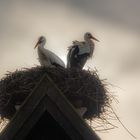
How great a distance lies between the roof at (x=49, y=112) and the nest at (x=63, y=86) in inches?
108

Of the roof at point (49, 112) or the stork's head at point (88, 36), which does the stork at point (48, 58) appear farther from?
the roof at point (49, 112)

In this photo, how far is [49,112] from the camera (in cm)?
185

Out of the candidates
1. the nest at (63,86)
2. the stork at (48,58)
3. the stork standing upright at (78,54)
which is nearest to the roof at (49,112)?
the nest at (63,86)

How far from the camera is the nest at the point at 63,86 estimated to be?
4926 mm

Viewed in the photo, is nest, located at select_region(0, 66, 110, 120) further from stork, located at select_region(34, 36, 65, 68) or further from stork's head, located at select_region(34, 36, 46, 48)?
stork's head, located at select_region(34, 36, 46, 48)

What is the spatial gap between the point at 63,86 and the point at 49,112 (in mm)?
3284

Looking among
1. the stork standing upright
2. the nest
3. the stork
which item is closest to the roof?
the nest

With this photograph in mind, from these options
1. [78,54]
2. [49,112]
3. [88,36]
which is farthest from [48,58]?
[49,112]

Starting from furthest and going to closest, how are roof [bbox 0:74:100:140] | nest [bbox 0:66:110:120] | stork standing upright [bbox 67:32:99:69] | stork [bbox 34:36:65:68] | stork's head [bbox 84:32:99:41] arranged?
1. stork's head [bbox 84:32:99:41]
2. stork standing upright [bbox 67:32:99:69]
3. stork [bbox 34:36:65:68]
4. nest [bbox 0:66:110:120]
5. roof [bbox 0:74:100:140]

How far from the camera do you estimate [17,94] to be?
5000 mm

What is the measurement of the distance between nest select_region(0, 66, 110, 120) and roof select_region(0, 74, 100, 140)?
108 inches

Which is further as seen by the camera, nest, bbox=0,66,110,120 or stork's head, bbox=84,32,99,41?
stork's head, bbox=84,32,99,41

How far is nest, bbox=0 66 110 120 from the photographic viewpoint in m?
4.93

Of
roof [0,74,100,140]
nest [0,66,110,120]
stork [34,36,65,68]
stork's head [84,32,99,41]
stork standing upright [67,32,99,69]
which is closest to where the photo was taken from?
roof [0,74,100,140]
